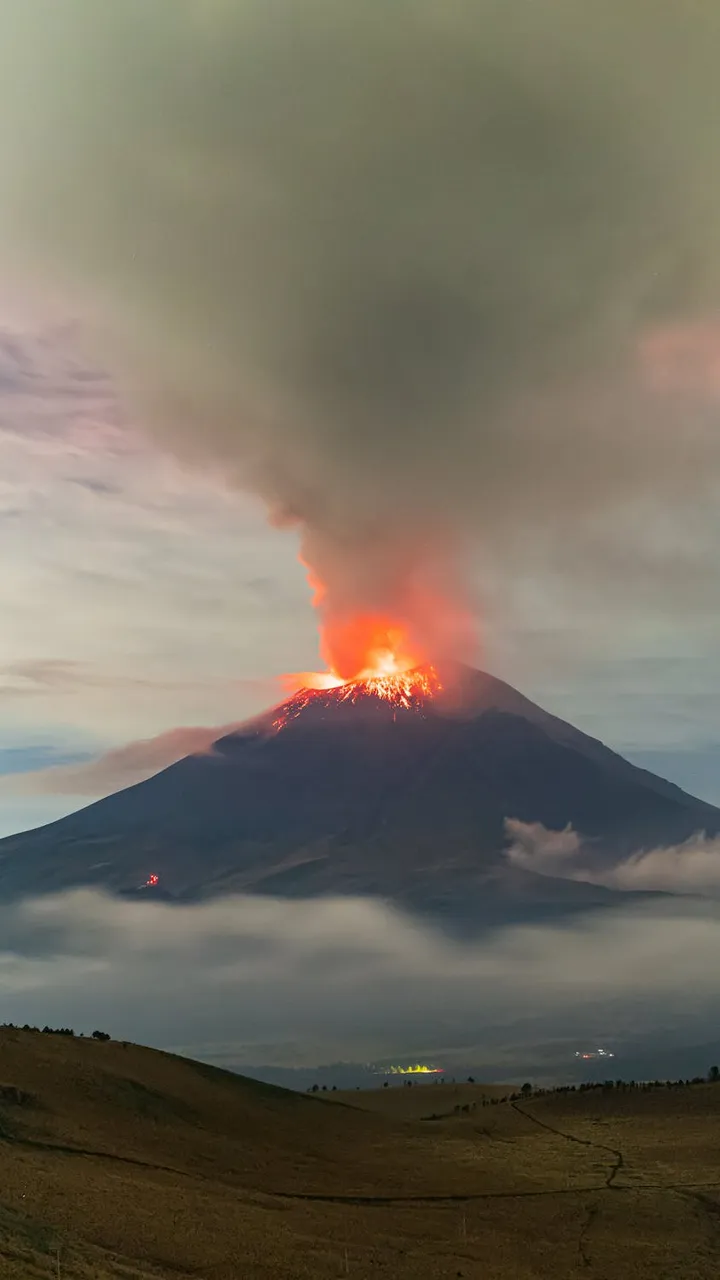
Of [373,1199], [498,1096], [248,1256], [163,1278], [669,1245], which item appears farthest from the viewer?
[498,1096]

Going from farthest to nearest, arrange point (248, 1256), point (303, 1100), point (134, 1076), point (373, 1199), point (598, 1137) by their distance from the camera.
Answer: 1. point (303, 1100)
2. point (598, 1137)
3. point (134, 1076)
4. point (373, 1199)
5. point (248, 1256)

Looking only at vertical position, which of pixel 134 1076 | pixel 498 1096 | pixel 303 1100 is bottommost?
pixel 498 1096

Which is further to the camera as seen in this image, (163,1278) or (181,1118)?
(181,1118)

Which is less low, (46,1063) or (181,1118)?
(46,1063)

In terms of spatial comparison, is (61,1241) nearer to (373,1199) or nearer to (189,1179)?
(189,1179)

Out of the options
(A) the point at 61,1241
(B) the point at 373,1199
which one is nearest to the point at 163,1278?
(A) the point at 61,1241

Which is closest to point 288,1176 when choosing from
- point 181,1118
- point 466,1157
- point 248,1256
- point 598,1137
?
point 181,1118
